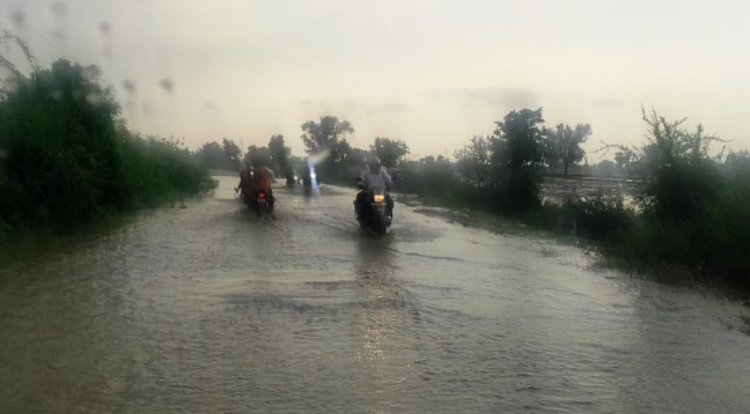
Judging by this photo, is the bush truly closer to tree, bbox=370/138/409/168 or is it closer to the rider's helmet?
the rider's helmet

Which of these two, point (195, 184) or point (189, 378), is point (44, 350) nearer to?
point (189, 378)

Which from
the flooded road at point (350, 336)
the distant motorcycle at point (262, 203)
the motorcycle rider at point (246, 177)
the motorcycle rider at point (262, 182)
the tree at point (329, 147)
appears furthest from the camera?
the tree at point (329, 147)

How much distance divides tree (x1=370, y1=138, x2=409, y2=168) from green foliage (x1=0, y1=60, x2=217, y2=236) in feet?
129

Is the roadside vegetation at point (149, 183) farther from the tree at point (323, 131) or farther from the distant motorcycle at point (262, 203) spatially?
the tree at point (323, 131)

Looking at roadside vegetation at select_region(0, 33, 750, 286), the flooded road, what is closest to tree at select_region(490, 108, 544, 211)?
roadside vegetation at select_region(0, 33, 750, 286)

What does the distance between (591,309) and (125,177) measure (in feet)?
48.7

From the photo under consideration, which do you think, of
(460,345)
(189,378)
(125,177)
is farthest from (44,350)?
(125,177)

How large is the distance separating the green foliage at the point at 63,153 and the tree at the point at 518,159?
1775cm

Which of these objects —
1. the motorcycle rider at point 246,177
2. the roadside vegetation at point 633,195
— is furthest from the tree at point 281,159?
the motorcycle rider at point 246,177

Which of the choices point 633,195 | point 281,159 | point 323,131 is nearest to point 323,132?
point 323,131

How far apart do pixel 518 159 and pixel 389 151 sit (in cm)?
3009

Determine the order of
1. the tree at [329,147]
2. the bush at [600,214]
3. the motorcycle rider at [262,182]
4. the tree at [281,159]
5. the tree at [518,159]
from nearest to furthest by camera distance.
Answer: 1. the motorcycle rider at [262,182]
2. the bush at [600,214]
3. the tree at [518,159]
4. the tree at [281,159]
5. the tree at [329,147]

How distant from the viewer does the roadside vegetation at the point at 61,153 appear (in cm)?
1492

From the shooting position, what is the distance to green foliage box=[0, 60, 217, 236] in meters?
15.0
